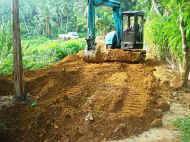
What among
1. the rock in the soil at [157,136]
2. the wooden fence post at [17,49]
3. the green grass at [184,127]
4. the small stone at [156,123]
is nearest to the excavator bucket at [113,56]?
the wooden fence post at [17,49]

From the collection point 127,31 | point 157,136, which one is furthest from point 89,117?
point 127,31

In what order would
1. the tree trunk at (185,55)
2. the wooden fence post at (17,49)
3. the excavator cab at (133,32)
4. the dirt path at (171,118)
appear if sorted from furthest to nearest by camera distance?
the excavator cab at (133,32)
the tree trunk at (185,55)
the wooden fence post at (17,49)
the dirt path at (171,118)

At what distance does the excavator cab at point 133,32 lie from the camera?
61.0ft

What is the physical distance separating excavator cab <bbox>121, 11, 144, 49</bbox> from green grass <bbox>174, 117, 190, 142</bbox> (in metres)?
8.66

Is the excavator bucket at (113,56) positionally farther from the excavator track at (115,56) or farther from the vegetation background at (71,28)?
the vegetation background at (71,28)

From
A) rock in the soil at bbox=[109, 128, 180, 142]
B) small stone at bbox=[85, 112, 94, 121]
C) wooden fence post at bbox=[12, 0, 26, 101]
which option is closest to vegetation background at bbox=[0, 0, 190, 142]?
rock in the soil at bbox=[109, 128, 180, 142]

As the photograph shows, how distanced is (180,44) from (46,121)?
637cm

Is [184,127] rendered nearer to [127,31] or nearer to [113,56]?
[113,56]

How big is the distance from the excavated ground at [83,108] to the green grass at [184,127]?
52cm

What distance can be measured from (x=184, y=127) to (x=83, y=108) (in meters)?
2.49

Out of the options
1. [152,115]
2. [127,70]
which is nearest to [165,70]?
[127,70]

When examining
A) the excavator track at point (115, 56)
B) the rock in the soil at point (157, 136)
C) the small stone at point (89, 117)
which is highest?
the excavator track at point (115, 56)

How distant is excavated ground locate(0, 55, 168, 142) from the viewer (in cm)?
916

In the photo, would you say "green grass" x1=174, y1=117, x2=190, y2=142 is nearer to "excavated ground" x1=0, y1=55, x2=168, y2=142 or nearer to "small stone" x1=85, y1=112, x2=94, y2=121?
"excavated ground" x1=0, y1=55, x2=168, y2=142
